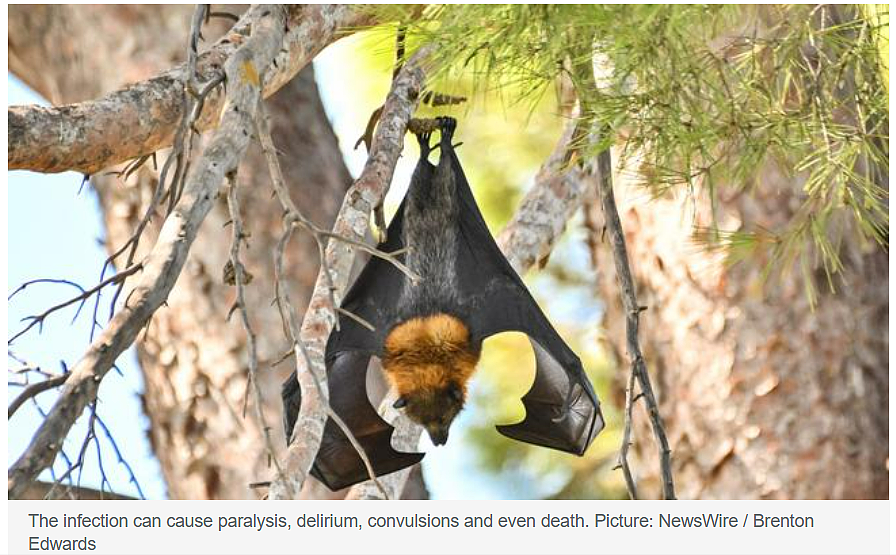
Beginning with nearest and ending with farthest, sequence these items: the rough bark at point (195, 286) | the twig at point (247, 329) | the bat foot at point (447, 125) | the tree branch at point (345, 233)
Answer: the twig at point (247, 329)
the tree branch at point (345, 233)
the bat foot at point (447, 125)
the rough bark at point (195, 286)

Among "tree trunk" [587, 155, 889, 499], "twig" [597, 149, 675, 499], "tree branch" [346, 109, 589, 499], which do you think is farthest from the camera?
"tree trunk" [587, 155, 889, 499]

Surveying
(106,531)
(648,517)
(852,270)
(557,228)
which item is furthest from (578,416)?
(852,270)

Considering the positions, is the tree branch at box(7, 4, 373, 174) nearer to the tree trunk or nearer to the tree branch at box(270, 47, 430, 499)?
the tree branch at box(270, 47, 430, 499)

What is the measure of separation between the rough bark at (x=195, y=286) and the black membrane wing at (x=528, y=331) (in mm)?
1262

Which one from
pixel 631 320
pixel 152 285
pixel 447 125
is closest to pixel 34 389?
pixel 152 285

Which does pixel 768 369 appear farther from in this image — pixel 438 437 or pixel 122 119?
pixel 122 119

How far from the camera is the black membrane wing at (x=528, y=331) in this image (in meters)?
2.51

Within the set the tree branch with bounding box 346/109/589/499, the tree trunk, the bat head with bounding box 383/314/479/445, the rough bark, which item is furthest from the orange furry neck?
the tree trunk

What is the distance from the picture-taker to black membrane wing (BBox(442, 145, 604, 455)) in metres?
2.51

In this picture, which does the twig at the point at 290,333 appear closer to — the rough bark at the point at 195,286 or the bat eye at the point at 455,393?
the bat eye at the point at 455,393

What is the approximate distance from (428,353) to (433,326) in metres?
0.06

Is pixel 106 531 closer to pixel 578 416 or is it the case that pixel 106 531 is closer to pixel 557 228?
pixel 578 416

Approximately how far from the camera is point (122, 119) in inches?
81.9

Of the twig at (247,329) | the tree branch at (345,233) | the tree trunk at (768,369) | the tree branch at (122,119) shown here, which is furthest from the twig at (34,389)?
the tree trunk at (768,369)
